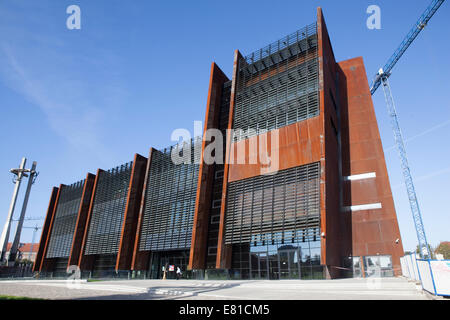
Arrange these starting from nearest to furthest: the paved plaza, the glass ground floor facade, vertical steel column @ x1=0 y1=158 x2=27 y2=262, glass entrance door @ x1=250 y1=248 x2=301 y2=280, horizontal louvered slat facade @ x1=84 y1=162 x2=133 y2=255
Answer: the paved plaza
the glass ground floor facade
glass entrance door @ x1=250 y1=248 x2=301 y2=280
horizontal louvered slat facade @ x1=84 y1=162 x2=133 y2=255
vertical steel column @ x1=0 y1=158 x2=27 y2=262

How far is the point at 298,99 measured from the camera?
73.6 feet

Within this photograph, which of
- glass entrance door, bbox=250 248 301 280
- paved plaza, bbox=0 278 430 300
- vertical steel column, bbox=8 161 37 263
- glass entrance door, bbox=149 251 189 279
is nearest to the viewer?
paved plaza, bbox=0 278 430 300

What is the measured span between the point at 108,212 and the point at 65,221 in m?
11.9

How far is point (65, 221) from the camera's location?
4222cm

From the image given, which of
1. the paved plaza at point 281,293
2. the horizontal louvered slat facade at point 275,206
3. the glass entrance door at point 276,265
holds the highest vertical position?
the horizontal louvered slat facade at point 275,206

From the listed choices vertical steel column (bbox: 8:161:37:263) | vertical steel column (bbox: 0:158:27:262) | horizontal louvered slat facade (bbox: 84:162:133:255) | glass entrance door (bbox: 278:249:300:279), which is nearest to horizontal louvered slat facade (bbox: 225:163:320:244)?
glass entrance door (bbox: 278:249:300:279)

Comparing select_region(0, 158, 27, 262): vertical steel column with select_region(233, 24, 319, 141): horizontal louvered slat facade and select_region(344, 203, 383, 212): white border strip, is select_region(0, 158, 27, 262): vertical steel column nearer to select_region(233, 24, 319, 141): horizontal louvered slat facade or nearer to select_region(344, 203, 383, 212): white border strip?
select_region(233, 24, 319, 141): horizontal louvered slat facade

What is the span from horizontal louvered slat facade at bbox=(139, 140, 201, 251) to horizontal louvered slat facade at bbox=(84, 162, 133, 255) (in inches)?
175

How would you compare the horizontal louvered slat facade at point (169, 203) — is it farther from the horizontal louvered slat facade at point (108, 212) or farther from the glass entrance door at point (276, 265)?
A: the glass entrance door at point (276, 265)

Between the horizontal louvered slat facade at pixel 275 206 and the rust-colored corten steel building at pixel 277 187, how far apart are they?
74mm

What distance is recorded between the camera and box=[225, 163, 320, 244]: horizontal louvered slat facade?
18.9m

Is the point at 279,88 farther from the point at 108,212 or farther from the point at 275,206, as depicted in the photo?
the point at 108,212

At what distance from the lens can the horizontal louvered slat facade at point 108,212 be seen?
33.0m

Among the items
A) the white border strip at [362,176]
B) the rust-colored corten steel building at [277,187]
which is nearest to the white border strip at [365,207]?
the rust-colored corten steel building at [277,187]
